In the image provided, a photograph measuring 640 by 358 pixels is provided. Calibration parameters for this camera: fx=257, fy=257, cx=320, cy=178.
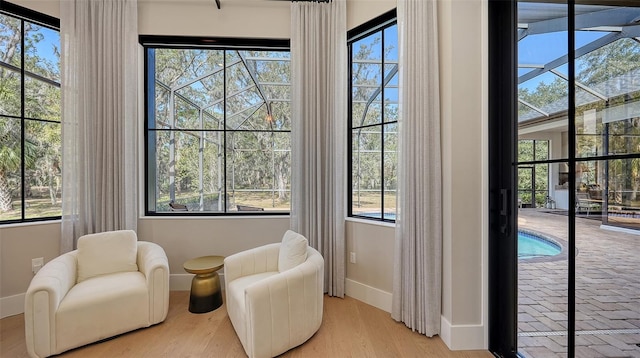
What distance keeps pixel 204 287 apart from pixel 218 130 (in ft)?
6.05

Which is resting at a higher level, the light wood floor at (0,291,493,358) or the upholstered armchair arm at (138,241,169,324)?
the upholstered armchair arm at (138,241,169,324)

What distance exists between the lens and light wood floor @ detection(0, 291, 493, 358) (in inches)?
77.6

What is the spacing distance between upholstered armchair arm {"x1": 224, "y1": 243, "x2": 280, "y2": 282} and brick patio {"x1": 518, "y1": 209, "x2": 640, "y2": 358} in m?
2.05

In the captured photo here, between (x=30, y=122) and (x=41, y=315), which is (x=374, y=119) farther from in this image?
(x=30, y=122)

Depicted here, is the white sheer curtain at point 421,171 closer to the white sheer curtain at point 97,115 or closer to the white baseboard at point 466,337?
the white baseboard at point 466,337

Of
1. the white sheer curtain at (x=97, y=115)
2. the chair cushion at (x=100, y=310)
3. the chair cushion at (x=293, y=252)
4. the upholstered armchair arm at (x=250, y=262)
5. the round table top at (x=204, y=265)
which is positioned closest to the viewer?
the chair cushion at (x=100, y=310)

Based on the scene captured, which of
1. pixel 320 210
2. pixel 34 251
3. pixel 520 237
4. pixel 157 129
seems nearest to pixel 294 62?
pixel 320 210

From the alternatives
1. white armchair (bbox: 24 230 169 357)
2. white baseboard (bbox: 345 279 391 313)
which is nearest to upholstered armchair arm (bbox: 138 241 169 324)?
white armchair (bbox: 24 230 169 357)

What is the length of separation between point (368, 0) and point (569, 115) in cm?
221

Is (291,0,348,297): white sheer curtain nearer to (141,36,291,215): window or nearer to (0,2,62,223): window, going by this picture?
(141,36,291,215): window

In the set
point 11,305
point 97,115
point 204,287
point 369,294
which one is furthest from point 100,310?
point 369,294

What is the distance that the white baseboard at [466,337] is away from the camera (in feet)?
Result: 6.66

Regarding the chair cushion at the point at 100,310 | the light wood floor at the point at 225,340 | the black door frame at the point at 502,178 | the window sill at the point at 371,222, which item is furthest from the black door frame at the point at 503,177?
the chair cushion at the point at 100,310

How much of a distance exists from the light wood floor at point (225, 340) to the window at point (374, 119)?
3.52 ft
